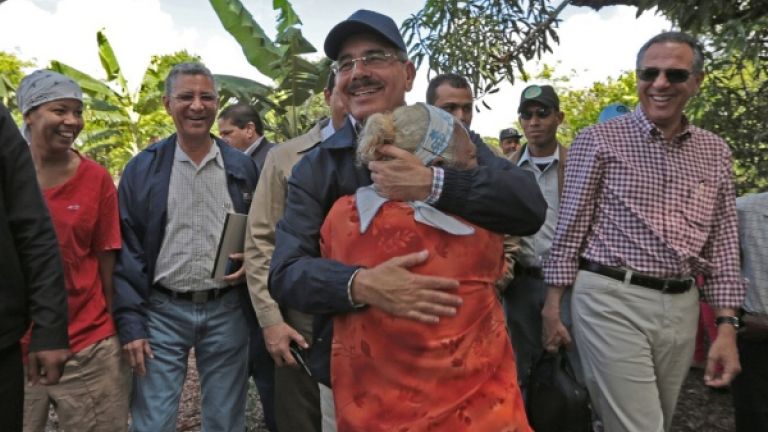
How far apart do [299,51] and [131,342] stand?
4828 millimetres

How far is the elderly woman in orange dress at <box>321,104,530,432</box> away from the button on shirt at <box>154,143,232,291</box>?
1.63 meters

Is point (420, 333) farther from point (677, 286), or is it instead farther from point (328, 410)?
point (677, 286)

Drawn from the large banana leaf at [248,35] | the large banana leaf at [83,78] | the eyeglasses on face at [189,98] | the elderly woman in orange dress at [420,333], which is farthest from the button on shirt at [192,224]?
the large banana leaf at [83,78]

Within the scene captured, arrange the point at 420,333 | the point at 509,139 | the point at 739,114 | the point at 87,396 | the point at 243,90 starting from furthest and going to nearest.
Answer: the point at 509,139 < the point at 243,90 < the point at 739,114 < the point at 87,396 < the point at 420,333

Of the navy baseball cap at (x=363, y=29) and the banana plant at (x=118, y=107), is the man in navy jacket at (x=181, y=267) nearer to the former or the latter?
the navy baseball cap at (x=363, y=29)

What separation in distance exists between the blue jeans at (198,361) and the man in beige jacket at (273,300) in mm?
296

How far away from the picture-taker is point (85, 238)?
108 inches

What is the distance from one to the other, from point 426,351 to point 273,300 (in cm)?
133

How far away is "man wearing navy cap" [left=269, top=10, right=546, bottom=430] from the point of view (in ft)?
4.94

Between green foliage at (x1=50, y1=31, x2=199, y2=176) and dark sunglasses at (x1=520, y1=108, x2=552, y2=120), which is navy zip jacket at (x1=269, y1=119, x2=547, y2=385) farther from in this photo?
green foliage at (x1=50, y1=31, x2=199, y2=176)

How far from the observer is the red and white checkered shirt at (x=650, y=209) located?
8.68 ft

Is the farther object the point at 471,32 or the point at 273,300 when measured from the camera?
the point at 471,32

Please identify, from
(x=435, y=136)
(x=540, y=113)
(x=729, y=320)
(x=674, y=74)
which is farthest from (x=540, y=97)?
(x=435, y=136)

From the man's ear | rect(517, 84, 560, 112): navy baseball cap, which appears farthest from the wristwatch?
rect(517, 84, 560, 112): navy baseball cap
